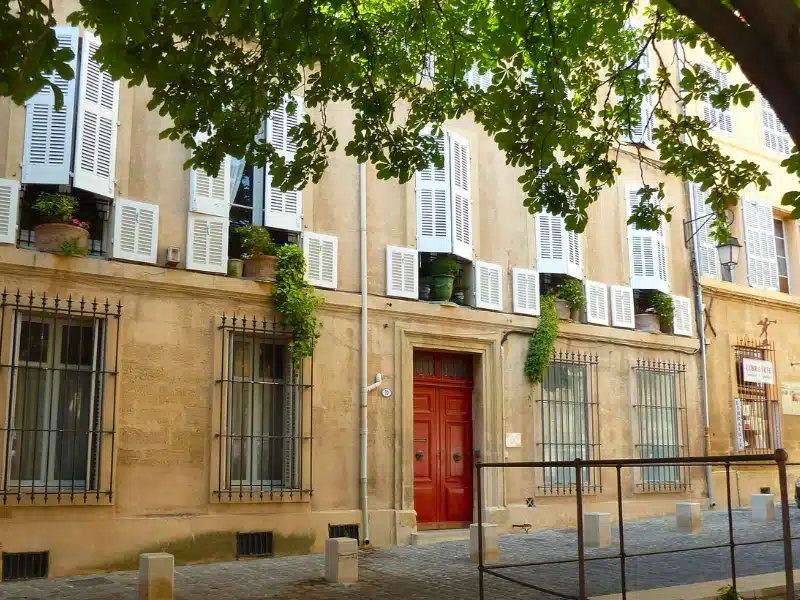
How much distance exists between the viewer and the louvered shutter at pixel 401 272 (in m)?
12.5

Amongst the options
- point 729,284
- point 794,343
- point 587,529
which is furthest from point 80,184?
point 794,343

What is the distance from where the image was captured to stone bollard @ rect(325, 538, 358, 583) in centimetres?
876

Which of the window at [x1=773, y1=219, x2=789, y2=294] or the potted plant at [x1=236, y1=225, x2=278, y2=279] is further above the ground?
the window at [x1=773, y1=219, x2=789, y2=294]

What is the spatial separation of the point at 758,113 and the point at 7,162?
605 inches

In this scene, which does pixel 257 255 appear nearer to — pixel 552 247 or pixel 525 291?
pixel 525 291

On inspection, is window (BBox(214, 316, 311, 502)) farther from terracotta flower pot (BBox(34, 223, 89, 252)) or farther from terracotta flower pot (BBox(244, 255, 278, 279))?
terracotta flower pot (BBox(34, 223, 89, 252))

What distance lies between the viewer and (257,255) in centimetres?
1121

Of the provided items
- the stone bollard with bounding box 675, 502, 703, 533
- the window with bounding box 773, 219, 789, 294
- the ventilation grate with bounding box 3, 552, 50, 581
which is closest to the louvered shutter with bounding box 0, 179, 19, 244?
the ventilation grate with bounding box 3, 552, 50, 581

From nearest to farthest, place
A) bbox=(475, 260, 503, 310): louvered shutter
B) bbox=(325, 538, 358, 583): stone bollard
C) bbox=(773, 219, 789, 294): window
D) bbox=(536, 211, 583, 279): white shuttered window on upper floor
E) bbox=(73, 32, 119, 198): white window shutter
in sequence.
Result: bbox=(325, 538, 358, 583): stone bollard, bbox=(73, 32, 119, 198): white window shutter, bbox=(475, 260, 503, 310): louvered shutter, bbox=(536, 211, 583, 279): white shuttered window on upper floor, bbox=(773, 219, 789, 294): window

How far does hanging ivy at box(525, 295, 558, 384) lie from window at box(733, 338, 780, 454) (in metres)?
5.17

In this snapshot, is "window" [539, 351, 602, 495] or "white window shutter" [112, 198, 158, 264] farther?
"window" [539, 351, 602, 495]

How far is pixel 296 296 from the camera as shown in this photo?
11195 millimetres

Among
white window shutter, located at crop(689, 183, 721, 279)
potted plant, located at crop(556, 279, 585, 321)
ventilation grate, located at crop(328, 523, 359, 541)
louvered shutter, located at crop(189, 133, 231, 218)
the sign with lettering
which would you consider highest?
white window shutter, located at crop(689, 183, 721, 279)

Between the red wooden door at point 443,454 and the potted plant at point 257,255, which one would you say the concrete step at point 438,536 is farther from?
the potted plant at point 257,255
